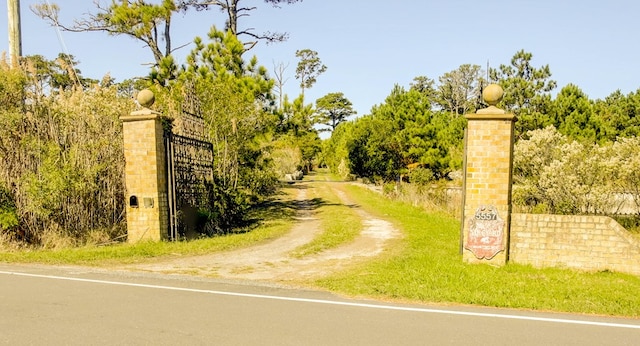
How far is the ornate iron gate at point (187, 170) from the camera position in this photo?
37.3 ft

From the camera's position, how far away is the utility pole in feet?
44.3

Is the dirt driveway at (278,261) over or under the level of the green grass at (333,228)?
over

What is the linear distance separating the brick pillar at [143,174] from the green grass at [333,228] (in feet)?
11.7

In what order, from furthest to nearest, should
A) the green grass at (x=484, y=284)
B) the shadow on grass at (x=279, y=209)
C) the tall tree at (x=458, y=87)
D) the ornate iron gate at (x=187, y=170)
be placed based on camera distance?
the tall tree at (x=458, y=87), the shadow on grass at (x=279, y=209), the ornate iron gate at (x=187, y=170), the green grass at (x=484, y=284)

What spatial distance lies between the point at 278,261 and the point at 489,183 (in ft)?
15.2

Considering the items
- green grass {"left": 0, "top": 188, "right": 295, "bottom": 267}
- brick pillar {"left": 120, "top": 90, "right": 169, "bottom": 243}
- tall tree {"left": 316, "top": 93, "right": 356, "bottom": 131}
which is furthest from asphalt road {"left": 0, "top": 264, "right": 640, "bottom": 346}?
tall tree {"left": 316, "top": 93, "right": 356, "bottom": 131}

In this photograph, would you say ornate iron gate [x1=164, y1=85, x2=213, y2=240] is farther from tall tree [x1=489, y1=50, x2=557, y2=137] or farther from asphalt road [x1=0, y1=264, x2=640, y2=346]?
tall tree [x1=489, y1=50, x2=557, y2=137]

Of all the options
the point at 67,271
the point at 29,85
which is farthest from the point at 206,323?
the point at 29,85

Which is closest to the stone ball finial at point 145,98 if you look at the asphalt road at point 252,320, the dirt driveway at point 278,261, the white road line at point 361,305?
the dirt driveway at point 278,261

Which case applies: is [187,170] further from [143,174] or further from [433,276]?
[433,276]

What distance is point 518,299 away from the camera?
20.9 ft

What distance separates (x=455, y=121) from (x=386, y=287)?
30.6m

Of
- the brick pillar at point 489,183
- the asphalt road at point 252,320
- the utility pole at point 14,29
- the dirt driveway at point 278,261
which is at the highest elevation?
the utility pole at point 14,29

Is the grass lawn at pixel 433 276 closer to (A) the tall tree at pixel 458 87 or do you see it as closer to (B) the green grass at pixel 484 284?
(B) the green grass at pixel 484 284
